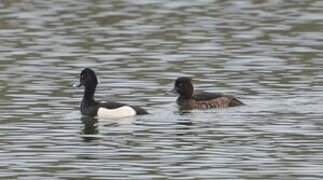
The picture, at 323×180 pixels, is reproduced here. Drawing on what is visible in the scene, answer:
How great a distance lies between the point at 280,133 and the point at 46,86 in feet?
21.6

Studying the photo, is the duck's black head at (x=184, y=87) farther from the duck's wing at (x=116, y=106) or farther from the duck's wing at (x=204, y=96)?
the duck's wing at (x=116, y=106)

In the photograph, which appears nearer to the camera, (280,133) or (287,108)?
(280,133)

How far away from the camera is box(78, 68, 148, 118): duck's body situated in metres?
24.3

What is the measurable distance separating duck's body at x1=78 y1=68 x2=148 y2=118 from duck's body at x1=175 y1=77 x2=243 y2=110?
5.06 ft

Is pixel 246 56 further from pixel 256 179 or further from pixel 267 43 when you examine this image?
pixel 256 179

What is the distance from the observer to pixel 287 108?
24.7 m

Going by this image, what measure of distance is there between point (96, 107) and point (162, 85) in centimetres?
293

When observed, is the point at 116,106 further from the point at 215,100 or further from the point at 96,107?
the point at 215,100

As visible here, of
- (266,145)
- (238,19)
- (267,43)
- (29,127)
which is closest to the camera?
(266,145)

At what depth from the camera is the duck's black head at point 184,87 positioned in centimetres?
2609

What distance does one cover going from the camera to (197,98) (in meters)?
25.9

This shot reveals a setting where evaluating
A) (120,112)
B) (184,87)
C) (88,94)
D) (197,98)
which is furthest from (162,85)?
(120,112)

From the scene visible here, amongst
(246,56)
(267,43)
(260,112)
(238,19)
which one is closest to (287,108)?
(260,112)

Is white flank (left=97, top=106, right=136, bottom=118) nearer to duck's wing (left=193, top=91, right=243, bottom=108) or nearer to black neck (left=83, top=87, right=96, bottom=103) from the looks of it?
black neck (left=83, top=87, right=96, bottom=103)
